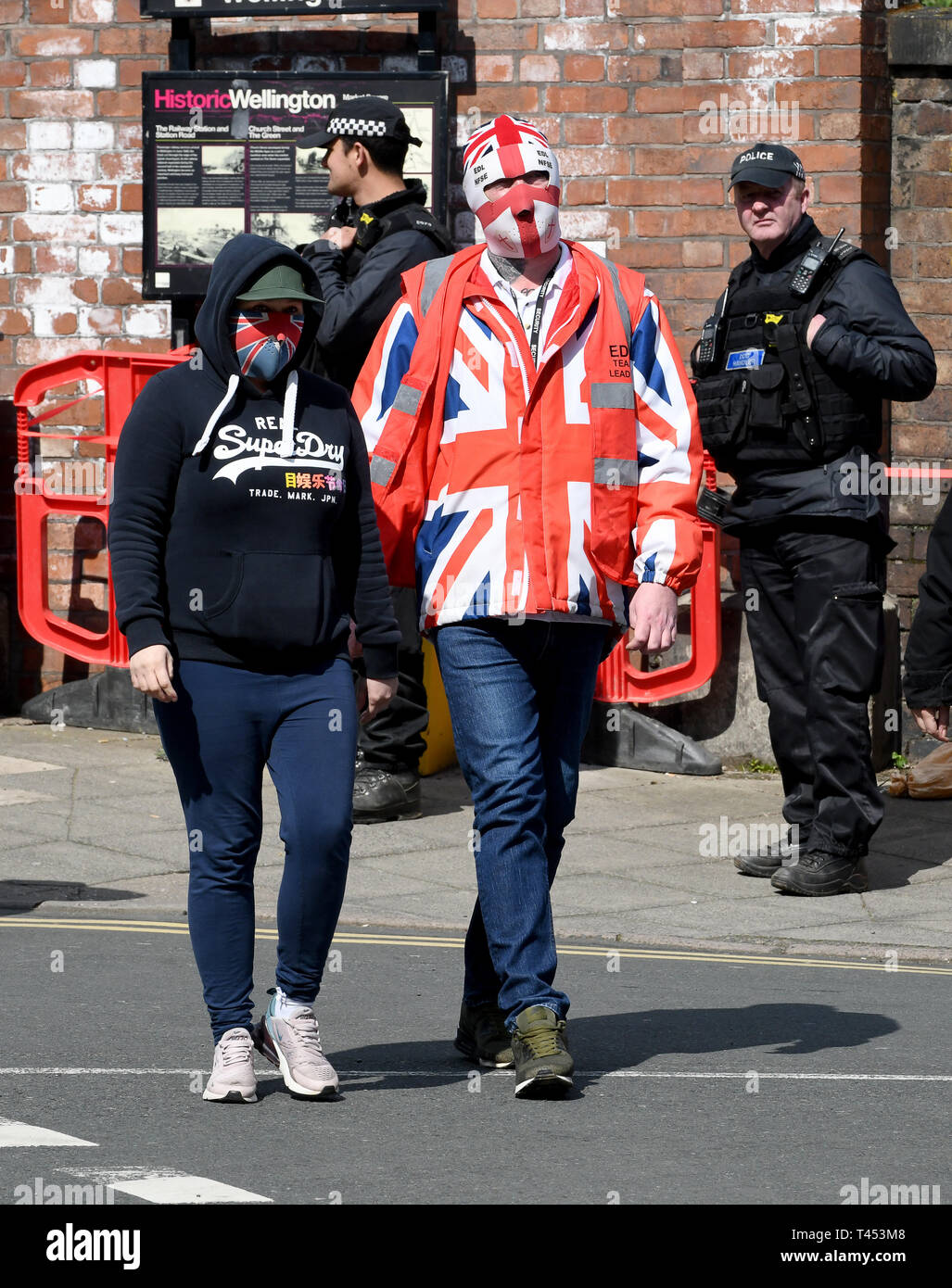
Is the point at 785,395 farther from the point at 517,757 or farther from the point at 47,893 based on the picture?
the point at 517,757

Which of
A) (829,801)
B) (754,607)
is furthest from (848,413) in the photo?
(829,801)

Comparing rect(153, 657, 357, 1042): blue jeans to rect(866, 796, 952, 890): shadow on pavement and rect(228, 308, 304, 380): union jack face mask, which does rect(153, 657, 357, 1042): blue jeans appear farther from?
rect(866, 796, 952, 890): shadow on pavement

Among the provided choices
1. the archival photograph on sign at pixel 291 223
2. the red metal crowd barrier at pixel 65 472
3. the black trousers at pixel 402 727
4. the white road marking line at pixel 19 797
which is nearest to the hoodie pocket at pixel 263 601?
the black trousers at pixel 402 727

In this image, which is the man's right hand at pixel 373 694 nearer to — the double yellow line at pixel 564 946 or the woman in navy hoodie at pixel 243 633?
A: the woman in navy hoodie at pixel 243 633

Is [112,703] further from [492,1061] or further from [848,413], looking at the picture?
[492,1061]

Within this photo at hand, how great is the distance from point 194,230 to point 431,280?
20.2ft

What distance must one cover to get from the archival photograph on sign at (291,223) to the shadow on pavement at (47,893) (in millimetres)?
4354

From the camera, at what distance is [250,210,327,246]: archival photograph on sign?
11250mm

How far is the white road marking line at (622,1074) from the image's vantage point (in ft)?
17.9

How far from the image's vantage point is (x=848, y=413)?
8.11m

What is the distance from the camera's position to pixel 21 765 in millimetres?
10414

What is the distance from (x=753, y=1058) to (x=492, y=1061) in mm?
702

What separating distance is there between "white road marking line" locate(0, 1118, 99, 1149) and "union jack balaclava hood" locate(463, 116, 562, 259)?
231cm

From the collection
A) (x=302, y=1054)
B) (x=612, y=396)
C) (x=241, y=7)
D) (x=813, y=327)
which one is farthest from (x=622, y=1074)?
(x=241, y=7)
